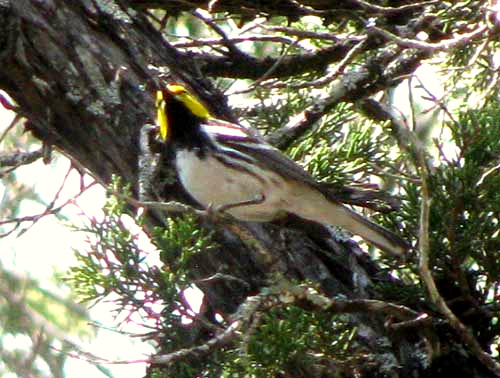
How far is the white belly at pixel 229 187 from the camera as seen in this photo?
12.4 feet

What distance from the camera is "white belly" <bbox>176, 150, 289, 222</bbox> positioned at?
12.4 ft

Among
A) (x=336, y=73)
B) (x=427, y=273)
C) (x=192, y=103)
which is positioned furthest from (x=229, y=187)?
(x=427, y=273)

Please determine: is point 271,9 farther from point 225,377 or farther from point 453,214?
point 225,377

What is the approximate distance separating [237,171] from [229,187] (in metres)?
0.07

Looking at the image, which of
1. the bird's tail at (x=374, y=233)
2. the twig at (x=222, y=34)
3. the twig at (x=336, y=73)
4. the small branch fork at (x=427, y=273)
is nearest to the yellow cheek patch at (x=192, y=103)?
the twig at (x=336, y=73)

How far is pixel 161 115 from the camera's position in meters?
3.79

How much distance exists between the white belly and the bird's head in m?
0.12

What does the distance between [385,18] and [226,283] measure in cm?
119

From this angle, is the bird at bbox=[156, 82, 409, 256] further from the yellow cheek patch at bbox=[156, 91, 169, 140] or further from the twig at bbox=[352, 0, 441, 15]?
the twig at bbox=[352, 0, 441, 15]

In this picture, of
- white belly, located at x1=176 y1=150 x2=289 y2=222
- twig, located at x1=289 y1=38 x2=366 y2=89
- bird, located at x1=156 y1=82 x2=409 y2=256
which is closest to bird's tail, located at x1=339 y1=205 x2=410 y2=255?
bird, located at x1=156 y1=82 x2=409 y2=256

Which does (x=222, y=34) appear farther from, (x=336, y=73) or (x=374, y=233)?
(x=374, y=233)

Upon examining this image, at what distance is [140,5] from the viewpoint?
13.6 feet

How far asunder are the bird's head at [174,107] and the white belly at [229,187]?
0.40 feet

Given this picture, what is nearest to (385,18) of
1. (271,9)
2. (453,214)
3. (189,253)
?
(271,9)
